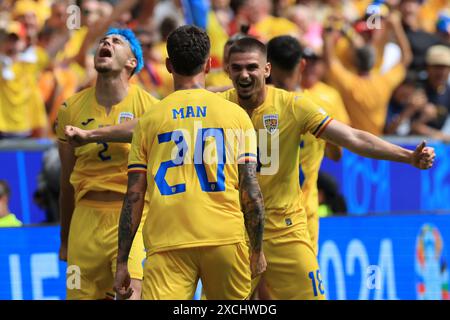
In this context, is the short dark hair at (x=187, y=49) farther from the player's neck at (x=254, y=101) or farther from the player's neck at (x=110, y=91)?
the player's neck at (x=110, y=91)

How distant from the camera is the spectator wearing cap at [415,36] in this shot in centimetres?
1570

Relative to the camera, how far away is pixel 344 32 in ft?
49.9

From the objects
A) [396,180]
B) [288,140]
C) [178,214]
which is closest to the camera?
[178,214]

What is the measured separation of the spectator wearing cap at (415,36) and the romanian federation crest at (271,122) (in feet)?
25.5

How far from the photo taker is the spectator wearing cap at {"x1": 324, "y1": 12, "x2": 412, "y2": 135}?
1469 centimetres

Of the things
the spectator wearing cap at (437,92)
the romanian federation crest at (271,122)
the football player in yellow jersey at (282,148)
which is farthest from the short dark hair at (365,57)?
the romanian federation crest at (271,122)

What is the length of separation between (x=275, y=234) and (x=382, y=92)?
682cm

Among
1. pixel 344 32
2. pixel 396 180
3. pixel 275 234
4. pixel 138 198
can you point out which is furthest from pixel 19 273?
pixel 344 32

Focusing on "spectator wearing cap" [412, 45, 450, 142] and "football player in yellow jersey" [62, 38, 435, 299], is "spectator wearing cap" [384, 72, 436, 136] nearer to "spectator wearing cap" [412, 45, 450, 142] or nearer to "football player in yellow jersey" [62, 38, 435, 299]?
"spectator wearing cap" [412, 45, 450, 142]

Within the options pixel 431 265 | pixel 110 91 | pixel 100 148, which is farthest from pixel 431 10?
pixel 100 148

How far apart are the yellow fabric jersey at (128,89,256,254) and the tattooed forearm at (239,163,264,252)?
5 cm
